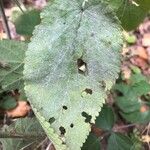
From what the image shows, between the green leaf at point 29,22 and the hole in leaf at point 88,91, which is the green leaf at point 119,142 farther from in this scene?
the hole in leaf at point 88,91

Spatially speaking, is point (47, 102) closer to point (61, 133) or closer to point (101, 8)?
point (61, 133)

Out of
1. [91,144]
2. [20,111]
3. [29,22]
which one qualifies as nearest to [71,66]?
[91,144]

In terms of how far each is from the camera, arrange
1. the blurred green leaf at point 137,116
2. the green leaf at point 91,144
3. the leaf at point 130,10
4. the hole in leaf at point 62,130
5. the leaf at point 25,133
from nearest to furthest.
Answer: the hole in leaf at point 62,130 → the leaf at point 130,10 → the leaf at point 25,133 → the green leaf at point 91,144 → the blurred green leaf at point 137,116

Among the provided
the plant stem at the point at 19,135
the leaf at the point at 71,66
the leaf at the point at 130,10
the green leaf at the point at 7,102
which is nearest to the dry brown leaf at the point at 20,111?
the green leaf at the point at 7,102

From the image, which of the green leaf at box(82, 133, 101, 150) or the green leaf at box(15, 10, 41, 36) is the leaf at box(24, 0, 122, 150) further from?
the green leaf at box(15, 10, 41, 36)

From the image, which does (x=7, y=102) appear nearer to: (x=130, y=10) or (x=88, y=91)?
(x=130, y=10)

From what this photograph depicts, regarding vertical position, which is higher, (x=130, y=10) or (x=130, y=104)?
(x=130, y=10)

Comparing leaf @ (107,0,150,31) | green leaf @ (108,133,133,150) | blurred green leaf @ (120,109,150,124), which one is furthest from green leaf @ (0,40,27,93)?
blurred green leaf @ (120,109,150,124)

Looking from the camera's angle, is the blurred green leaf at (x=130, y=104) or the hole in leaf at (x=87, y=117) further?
the blurred green leaf at (x=130, y=104)
